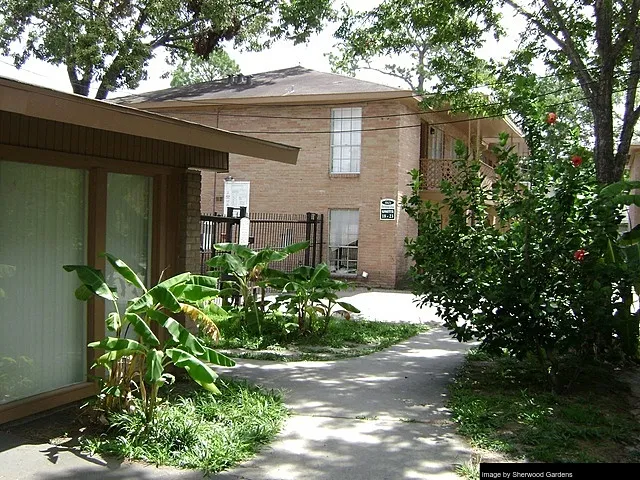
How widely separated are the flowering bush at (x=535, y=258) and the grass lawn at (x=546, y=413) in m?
0.40

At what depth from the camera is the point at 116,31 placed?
26344 millimetres

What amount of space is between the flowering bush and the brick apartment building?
515 inches

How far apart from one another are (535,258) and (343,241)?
14732mm

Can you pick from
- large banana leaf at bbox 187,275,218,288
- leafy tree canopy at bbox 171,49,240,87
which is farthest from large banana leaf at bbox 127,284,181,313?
leafy tree canopy at bbox 171,49,240,87

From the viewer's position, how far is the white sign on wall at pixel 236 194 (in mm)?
23281

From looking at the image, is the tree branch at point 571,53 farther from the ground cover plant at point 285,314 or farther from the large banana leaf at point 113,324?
the large banana leaf at point 113,324

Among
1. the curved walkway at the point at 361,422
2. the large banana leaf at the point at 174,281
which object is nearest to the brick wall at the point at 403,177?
the curved walkway at the point at 361,422

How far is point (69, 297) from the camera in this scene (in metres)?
6.80

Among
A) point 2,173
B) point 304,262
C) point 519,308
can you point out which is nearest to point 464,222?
point 519,308

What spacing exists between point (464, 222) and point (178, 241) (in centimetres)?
338

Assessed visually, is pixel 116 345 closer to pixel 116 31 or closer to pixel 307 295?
pixel 307 295

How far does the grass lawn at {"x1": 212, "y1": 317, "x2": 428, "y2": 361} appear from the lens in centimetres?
1000

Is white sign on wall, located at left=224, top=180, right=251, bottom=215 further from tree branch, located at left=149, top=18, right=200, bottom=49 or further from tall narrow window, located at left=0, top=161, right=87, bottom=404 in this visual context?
tall narrow window, located at left=0, top=161, right=87, bottom=404

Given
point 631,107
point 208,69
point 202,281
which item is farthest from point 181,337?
point 208,69
